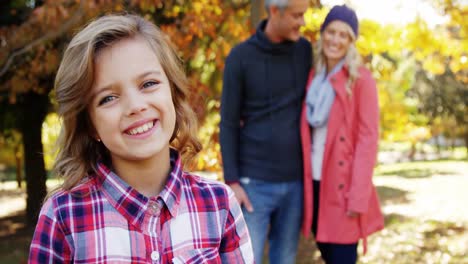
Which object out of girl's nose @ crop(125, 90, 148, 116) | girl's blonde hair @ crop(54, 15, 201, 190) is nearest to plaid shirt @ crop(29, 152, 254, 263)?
girl's blonde hair @ crop(54, 15, 201, 190)

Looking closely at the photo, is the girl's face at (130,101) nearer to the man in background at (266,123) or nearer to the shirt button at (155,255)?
the shirt button at (155,255)

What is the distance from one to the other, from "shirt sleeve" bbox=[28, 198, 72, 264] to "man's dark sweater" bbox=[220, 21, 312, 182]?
1737mm

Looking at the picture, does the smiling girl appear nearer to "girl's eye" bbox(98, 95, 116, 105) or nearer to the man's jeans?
"girl's eye" bbox(98, 95, 116, 105)

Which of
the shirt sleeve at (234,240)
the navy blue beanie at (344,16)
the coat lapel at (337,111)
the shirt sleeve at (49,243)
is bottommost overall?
the shirt sleeve at (234,240)

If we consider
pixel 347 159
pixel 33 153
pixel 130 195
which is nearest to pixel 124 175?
pixel 130 195

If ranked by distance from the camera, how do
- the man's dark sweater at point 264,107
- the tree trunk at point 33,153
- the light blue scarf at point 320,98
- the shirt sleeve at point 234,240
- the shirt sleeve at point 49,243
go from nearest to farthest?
the shirt sleeve at point 49,243 → the shirt sleeve at point 234,240 → the light blue scarf at point 320,98 → the man's dark sweater at point 264,107 → the tree trunk at point 33,153

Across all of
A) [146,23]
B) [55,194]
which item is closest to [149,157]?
[55,194]

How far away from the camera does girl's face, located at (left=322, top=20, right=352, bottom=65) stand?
299 cm

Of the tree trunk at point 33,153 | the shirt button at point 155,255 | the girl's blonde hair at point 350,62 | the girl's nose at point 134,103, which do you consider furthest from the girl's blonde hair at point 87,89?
the tree trunk at point 33,153

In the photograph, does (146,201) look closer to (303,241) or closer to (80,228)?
(80,228)

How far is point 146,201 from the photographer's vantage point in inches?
62.5

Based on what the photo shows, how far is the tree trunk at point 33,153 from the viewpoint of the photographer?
10.5 meters

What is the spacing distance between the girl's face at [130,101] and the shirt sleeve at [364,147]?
1653 millimetres

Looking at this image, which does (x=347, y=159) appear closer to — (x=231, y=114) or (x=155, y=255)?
(x=231, y=114)
